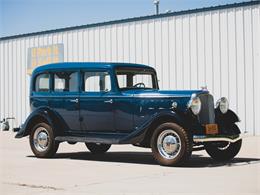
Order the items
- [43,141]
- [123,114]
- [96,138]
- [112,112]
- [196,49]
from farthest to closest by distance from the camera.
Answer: [196,49], [43,141], [96,138], [112,112], [123,114]

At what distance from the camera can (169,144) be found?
835 centimetres

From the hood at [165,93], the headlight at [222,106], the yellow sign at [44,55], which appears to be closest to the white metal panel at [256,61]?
the headlight at [222,106]

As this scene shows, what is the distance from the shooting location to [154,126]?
865 centimetres

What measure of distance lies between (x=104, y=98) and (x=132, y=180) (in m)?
2.75

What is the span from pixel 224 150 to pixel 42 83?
13.4 feet

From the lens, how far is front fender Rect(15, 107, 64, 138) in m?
10.0

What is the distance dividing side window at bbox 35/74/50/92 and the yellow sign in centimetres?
1030

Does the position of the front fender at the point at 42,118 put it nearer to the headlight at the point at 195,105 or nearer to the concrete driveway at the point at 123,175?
the concrete driveway at the point at 123,175

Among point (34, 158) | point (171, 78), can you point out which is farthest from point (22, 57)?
point (34, 158)

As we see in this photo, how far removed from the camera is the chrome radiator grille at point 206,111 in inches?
343

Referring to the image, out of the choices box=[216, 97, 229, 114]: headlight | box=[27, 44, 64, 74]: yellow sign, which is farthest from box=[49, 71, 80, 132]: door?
box=[27, 44, 64, 74]: yellow sign

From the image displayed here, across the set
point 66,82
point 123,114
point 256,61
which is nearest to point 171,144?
point 123,114

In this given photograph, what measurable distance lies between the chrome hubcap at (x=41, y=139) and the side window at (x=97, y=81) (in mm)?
1317

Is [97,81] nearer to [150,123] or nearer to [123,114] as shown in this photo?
[123,114]
